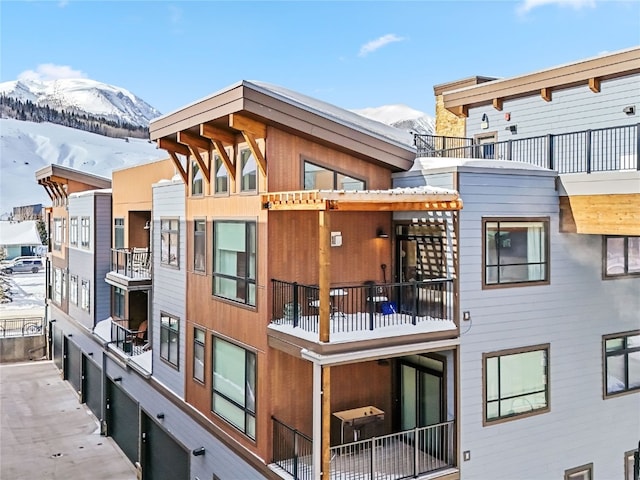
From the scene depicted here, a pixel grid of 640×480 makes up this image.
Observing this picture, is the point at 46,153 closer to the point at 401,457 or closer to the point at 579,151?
the point at 579,151

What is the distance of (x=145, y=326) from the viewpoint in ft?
60.1

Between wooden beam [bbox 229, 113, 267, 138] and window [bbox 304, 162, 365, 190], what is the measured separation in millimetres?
1019

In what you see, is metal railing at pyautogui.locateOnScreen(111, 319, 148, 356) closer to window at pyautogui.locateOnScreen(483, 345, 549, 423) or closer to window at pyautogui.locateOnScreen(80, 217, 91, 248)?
window at pyautogui.locateOnScreen(80, 217, 91, 248)

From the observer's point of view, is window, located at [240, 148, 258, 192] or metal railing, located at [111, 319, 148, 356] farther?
metal railing, located at [111, 319, 148, 356]

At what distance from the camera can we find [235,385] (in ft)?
34.3

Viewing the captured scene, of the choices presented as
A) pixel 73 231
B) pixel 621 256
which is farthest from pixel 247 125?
pixel 73 231

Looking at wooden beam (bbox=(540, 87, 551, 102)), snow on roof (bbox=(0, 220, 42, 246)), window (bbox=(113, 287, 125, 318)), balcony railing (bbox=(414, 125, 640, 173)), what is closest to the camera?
balcony railing (bbox=(414, 125, 640, 173))

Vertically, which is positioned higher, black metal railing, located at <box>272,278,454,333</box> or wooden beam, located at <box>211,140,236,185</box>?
wooden beam, located at <box>211,140,236,185</box>

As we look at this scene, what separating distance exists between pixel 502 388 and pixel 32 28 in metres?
32.9

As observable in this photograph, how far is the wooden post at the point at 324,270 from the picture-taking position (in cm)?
809

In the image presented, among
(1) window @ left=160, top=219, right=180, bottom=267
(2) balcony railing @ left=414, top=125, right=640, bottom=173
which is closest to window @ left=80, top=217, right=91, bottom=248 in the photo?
(1) window @ left=160, top=219, right=180, bottom=267

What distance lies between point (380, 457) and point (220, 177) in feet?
20.8

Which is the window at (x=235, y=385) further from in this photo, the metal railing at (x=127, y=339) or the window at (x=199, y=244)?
the metal railing at (x=127, y=339)

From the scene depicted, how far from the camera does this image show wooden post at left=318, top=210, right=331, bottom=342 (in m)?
8.09
